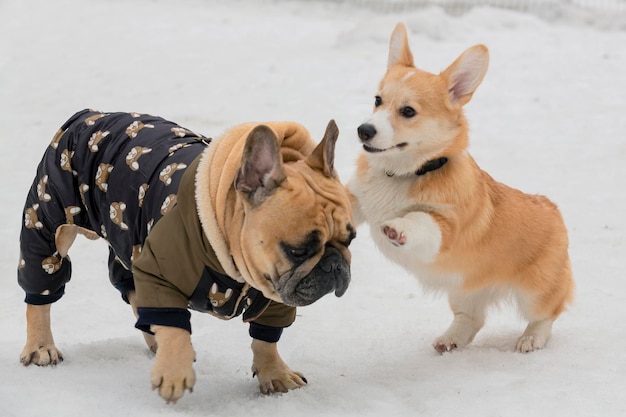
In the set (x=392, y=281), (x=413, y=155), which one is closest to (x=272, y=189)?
(x=413, y=155)

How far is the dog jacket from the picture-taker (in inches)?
125

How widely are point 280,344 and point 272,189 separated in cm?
154

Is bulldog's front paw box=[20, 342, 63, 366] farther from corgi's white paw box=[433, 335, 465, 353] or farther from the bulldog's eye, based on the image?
corgi's white paw box=[433, 335, 465, 353]

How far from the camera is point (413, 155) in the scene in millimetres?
3895

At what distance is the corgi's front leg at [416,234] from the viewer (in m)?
3.54

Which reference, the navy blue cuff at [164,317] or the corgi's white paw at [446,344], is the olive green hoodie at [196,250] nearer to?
the navy blue cuff at [164,317]

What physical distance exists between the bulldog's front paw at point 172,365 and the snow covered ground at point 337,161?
0.11 metres

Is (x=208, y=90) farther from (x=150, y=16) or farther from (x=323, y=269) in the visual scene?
(x=323, y=269)

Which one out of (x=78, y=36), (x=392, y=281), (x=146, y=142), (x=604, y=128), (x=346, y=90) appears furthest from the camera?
(x=78, y=36)

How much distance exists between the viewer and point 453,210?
151 inches

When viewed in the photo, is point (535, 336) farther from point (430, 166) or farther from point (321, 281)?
point (321, 281)

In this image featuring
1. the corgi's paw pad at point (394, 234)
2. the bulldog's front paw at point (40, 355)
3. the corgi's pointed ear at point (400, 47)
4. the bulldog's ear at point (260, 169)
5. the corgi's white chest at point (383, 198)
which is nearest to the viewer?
the bulldog's ear at point (260, 169)

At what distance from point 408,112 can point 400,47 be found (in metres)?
0.53

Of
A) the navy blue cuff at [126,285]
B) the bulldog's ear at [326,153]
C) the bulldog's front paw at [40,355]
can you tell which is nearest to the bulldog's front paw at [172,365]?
the bulldog's ear at [326,153]
